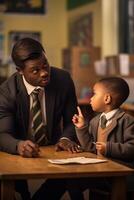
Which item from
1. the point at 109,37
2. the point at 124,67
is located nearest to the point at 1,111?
the point at 124,67

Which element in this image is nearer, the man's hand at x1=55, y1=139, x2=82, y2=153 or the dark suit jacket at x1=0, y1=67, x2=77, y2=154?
the man's hand at x1=55, y1=139, x2=82, y2=153

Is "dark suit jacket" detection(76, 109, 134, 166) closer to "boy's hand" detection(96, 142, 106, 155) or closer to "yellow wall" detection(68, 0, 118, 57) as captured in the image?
"boy's hand" detection(96, 142, 106, 155)

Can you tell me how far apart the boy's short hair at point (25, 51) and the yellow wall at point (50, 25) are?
24.0 feet

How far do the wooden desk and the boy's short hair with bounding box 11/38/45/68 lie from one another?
660 mm

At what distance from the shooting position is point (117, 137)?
2836 millimetres

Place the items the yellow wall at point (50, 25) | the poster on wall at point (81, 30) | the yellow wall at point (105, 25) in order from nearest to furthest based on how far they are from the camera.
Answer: the yellow wall at point (105, 25)
the poster on wall at point (81, 30)
the yellow wall at point (50, 25)

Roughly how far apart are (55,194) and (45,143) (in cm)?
32

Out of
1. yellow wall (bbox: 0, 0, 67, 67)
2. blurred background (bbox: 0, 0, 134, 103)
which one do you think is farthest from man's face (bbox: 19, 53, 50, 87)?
yellow wall (bbox: 0, 0, 67, 67)

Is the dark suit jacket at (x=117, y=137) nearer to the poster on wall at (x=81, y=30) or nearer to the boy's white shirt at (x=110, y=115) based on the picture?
the boy's white shirt at (x=110, y=115)

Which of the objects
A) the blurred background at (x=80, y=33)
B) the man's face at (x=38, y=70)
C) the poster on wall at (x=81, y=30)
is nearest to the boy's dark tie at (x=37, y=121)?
the man's face at (x=38, y=70)

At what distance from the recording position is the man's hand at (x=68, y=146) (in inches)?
113

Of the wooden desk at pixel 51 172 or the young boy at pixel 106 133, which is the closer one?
the wooden desk at pixel 51 172

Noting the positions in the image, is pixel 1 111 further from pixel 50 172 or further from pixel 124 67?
pixel 124 67

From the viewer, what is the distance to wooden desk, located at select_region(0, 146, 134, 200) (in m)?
2.23
